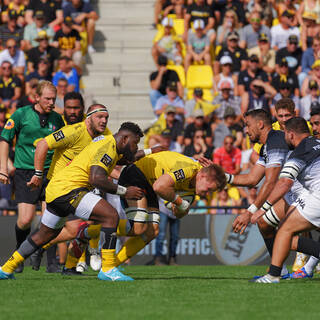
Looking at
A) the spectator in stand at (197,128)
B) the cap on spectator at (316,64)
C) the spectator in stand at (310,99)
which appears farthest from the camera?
the spectator in stand at (197,128)

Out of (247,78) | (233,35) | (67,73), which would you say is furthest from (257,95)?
(67,73)

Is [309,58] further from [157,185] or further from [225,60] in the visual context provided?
[157,185]

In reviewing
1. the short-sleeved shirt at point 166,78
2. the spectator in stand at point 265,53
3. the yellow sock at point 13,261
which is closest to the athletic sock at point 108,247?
the yellow sock at point 13,261

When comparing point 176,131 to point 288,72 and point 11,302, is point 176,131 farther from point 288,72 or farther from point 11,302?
point 11,302

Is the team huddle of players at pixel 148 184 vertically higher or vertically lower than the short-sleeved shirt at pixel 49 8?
lower

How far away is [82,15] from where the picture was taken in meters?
20.8

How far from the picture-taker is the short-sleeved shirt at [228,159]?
653 inches

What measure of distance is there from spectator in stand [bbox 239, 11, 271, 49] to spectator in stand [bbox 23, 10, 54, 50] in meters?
4.81

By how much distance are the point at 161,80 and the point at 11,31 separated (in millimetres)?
4908

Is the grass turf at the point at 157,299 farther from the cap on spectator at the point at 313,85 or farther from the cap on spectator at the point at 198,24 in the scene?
the cap on spectator at the point at 198,24

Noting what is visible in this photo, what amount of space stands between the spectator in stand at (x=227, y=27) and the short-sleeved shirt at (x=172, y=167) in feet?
32.3

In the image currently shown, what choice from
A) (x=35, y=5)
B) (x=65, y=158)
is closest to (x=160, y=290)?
(x=65, y=158)

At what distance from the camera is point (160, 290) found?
328 inches

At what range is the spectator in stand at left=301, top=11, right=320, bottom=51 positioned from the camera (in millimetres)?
19016
